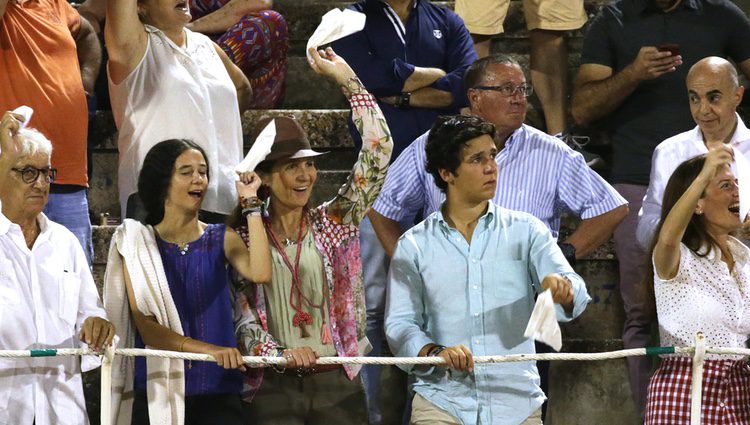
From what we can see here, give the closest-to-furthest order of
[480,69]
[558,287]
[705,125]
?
[558,287] < [480,69] < [705,125]

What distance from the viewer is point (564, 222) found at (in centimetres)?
602

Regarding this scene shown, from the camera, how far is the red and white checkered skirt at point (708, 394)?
439 centimetres

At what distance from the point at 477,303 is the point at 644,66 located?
6.50 ft

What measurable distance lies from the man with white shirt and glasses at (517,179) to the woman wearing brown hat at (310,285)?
0.47 m

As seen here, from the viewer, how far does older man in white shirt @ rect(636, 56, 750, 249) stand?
533 cm

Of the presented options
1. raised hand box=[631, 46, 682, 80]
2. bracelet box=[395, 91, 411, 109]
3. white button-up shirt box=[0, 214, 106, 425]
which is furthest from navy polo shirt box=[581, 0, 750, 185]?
white button-up shirt box=[0, 214, 106, 425]

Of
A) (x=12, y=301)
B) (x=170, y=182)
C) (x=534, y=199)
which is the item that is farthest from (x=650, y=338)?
(x=12, y=301)

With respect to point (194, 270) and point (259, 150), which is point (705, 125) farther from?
point (194, 270)

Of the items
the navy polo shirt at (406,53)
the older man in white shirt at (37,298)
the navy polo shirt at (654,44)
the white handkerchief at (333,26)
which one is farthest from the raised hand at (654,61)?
the older man in white shirt at (37,298)

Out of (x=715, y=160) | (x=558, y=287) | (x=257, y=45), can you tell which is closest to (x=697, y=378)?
(x=558, y=287)

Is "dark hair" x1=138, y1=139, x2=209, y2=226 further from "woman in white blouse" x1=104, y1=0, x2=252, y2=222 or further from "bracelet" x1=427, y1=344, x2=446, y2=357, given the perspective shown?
"bracelet" x1=427, y1=344, x2=446, y2=357

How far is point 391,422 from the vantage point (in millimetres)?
5414

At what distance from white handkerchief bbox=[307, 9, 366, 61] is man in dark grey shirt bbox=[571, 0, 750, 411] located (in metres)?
1.56

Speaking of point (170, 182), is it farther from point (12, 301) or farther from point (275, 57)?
point (275, 57)
